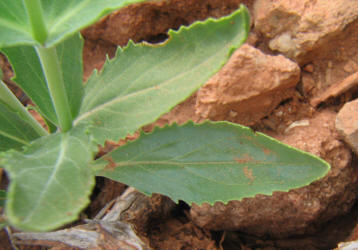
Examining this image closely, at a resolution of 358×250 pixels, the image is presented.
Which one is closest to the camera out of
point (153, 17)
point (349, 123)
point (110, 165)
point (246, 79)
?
point (110, 165)

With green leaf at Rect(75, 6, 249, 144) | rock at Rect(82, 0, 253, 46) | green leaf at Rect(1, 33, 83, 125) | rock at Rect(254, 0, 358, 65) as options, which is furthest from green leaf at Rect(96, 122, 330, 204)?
rock at Rect(82, 0, 253, 46)

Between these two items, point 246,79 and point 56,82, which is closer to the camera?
point 56,82

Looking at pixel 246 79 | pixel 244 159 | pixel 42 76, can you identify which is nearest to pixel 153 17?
pixel 246 79

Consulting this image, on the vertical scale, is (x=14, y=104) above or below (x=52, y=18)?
below

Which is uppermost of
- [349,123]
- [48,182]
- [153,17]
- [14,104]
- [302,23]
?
[153,17]

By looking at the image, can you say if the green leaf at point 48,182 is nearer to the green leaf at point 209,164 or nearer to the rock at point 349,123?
the green leaf at point 209,164

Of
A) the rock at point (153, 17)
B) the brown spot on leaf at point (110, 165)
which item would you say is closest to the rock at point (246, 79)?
A: the rock at point (153, 17)

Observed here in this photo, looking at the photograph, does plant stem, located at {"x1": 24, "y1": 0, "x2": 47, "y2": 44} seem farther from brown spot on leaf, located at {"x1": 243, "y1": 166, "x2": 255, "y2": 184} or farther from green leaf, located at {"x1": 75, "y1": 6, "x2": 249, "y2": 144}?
brown spot on leaf, located at {"x1": 243, "y1": 166, "x2": 255, "y2": 184}

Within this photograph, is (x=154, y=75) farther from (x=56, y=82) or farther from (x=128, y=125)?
(x=56, y=82)
